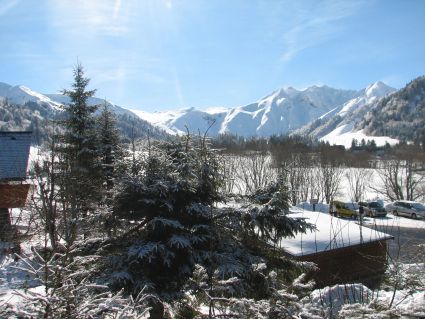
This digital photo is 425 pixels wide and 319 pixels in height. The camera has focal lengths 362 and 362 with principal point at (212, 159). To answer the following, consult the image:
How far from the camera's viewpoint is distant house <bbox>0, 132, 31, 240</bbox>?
15703mm

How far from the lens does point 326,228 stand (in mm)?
19812

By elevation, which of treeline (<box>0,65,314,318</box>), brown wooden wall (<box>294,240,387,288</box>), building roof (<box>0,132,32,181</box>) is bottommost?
brown wooden wall (<box>294,240,387,288</box>)

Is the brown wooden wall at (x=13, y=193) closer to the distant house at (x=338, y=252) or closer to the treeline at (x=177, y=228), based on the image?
the treeline at (x=177, y=228)

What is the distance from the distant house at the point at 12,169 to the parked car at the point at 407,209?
34796 mm

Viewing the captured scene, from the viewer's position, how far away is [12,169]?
17.5m

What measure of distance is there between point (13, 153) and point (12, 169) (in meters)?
0.91

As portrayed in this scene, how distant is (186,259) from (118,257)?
1.34 meters

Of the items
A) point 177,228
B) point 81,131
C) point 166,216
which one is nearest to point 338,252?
point 177,228

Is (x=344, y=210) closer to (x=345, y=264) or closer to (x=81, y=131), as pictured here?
(x=345, y=264)

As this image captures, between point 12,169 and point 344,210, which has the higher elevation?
point 12,169

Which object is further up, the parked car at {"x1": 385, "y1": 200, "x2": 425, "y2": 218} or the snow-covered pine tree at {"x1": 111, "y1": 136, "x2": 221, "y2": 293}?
the snow-covered pine tree at {"x1": 111, "y1": 136, "x2": 221, "y2": 293}

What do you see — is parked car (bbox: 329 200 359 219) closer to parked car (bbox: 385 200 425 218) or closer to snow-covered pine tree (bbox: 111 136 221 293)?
parked car (bbox: 385 200 425 218)

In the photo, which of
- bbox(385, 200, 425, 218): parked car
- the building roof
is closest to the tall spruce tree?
the building roof

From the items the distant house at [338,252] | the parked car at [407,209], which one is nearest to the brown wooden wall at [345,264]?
the distant house at [338,252]
